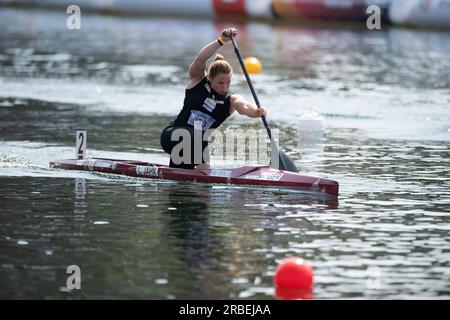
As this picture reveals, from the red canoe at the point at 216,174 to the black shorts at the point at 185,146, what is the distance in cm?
25

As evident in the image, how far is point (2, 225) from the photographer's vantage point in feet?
42.3

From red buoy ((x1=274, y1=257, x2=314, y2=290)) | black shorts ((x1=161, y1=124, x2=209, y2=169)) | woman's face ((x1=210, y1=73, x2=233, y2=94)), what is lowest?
red buoy ((x1=274, y1=257, x2=314, y2=290))

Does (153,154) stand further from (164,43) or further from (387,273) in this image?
(164,43)

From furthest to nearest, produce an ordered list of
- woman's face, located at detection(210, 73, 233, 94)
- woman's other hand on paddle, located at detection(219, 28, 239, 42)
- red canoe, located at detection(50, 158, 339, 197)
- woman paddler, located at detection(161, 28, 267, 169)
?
woman paddler, located at detection(161, 28, 267, 169)
woman's face, located at detection(210, 73, 233, 94)
woman's other hand on paddle, located at detection(219, 28, 239, 42)
red canoe, located at detection(50, 158, 339, 197)

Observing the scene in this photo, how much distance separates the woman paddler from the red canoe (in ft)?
1.12

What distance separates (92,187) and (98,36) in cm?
2907

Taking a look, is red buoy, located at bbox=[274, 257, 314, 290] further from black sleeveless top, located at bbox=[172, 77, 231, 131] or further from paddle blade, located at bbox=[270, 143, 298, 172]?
black sleeveless top, located at bbox=[172, 77, 231, 131]

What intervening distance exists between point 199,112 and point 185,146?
0.50 meters

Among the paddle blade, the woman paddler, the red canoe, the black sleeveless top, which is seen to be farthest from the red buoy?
the black sleeveless top

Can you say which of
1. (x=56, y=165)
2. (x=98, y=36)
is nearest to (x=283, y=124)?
(x=56, y=165)

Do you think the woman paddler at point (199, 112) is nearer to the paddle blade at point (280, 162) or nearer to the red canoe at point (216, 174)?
the red canoe at point (216, 174)

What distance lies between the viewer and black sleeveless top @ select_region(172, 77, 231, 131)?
15.9 meters

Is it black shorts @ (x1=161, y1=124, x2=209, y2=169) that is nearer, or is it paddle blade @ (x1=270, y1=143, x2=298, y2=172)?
paddle blade @ (x1=270, y1=143, x2=298, y2=172)

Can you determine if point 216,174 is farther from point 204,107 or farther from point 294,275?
point 294,275
